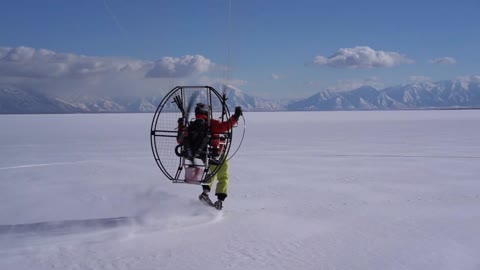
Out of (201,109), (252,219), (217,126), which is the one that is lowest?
(252,219)

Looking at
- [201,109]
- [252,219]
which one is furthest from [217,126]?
[252,219]

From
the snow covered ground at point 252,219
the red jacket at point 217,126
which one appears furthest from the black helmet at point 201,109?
the snow covered ground at point 252,219

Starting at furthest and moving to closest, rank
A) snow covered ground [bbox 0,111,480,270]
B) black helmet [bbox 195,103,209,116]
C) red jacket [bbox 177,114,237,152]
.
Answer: black helmet [bbox 195,103,209,116]
red jacket [bbox 177,114,237,152]
snow covered ground [bbox 0,111,480,270]

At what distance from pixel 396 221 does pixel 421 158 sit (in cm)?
644

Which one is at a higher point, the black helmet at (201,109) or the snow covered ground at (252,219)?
the black helmet at (201,109)

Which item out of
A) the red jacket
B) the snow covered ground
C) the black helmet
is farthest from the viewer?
the black helmet

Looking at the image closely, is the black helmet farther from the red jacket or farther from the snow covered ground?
the snow covered ground

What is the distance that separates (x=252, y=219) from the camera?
16.9 feet

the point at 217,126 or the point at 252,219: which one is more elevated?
the point at 217,126

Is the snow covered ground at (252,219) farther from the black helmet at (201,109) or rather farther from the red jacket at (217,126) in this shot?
the black helmet at (201,109)

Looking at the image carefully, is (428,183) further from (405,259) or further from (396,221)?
(405,259)

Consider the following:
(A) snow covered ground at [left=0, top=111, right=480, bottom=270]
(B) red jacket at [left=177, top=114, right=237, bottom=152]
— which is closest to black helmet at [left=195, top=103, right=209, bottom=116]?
(B) red jacket at [left=177, top=114, right=237, bottom=152]

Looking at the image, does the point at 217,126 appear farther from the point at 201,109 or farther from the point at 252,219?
the point at 252,219

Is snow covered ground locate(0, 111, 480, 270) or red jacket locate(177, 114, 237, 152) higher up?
red jacket locate(177, 114, 237, 152)
